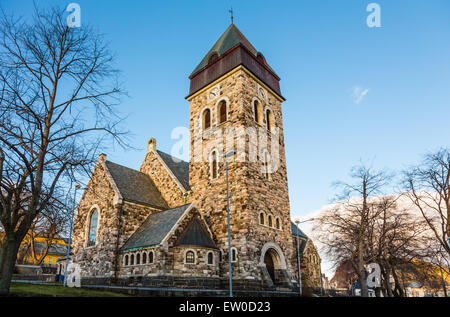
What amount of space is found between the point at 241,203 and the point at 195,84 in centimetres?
1355

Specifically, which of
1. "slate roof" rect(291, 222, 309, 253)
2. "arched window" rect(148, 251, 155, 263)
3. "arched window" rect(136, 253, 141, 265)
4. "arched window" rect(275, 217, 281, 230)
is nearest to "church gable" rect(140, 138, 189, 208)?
"arched window" rect(136, 253, 141, 265)

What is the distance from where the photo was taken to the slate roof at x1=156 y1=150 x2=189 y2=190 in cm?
2845

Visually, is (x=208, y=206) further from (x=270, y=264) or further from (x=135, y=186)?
(x=135, y=186)

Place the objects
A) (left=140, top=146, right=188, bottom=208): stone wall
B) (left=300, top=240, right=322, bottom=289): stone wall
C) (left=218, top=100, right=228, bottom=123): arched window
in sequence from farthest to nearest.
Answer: (left=300, top=240, right=322, bottom=289): stone wall, (left=140, top=146, right=188, bottom=208): stone wall, (left=218, top=100, right=228, bottom=123): arched window

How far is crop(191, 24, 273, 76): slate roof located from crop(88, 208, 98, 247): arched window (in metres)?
16.1

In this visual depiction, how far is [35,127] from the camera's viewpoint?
12820mm

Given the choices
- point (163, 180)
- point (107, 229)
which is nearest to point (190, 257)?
point (107, 229)

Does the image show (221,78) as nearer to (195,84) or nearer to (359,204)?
(195,84)

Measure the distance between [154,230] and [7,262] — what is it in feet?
34.8

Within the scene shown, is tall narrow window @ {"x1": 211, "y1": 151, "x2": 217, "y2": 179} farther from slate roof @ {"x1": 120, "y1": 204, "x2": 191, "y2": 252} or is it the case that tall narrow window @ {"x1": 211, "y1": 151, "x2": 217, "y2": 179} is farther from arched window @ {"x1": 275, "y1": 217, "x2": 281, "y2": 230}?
arched window @ {"x1": 275, "y1": 217, "x2": 281, "y2": 230}

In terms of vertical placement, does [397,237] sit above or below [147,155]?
below

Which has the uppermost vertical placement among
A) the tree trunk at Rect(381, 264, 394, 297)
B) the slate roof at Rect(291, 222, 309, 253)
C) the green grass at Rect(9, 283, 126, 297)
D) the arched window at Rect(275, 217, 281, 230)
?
the arched window at Rect(275, 217, 281, 230)

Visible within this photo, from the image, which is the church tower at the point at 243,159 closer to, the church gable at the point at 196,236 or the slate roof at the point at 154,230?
the church gable at the point at 196,236
